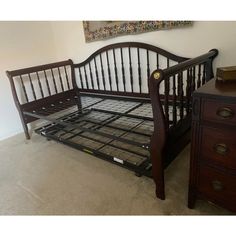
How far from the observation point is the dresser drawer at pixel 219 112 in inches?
36.6

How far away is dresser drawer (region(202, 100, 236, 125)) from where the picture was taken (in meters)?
0.93

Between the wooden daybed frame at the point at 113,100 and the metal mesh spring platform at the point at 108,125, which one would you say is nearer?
the wooden daybed frame at the point at 113,100

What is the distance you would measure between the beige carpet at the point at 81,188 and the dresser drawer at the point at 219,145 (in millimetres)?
399

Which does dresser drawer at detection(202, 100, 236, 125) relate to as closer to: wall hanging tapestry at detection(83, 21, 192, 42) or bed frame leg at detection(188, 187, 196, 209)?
bed frame leg at detection(188, 187, 196, 209)

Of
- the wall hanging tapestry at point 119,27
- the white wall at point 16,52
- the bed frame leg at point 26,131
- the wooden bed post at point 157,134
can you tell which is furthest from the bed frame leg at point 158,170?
the white wall at point 16,52

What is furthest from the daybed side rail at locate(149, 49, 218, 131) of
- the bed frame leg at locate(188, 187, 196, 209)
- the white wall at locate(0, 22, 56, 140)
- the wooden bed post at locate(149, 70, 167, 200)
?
the white wall at locate(0, 22, 56, 140)

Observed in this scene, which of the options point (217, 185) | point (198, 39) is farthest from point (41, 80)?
A: point (217, 185)

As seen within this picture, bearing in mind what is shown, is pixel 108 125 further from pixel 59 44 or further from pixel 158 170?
pixel 59 44

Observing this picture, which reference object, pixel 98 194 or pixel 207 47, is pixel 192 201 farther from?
pixel 207 47

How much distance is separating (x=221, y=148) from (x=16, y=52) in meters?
2.43

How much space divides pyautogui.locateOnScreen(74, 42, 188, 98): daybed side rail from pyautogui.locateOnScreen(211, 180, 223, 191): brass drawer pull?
108cm

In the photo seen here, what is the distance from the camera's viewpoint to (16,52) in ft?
8.24

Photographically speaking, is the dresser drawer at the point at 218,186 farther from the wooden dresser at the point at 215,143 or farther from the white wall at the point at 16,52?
the white wall at the point at 16,52
